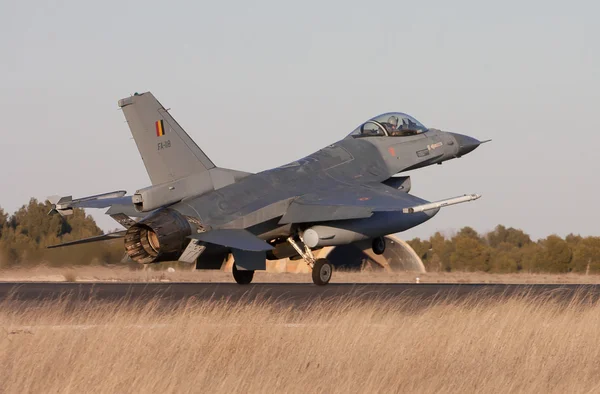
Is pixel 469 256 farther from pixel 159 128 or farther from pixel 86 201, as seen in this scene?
pixel 159 128

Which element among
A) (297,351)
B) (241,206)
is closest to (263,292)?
(241,206)

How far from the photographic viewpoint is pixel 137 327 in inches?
480

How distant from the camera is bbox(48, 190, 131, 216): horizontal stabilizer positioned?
70.6 feet

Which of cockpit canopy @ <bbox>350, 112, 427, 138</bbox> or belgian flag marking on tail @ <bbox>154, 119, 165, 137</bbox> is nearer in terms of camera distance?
belgian flag marking on tail @ <bbox>154, 119, 165, 137</bbox>

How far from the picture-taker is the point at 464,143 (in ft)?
88.5

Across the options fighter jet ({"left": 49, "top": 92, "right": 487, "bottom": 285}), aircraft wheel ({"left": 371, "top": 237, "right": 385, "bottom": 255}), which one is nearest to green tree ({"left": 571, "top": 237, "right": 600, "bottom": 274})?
fighter jet ({"left": 49, "top": 92, "right": 487, "bottom": 285})

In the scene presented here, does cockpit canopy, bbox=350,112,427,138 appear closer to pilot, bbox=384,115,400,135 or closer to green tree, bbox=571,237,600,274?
pilot, bbox=384,115,400,135

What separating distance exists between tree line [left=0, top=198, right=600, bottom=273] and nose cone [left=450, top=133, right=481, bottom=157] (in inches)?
392

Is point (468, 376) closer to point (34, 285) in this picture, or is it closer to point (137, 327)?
point (137, 327)

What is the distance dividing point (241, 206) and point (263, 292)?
2168 mm

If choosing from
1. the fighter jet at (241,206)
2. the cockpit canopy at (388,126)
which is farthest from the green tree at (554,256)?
the fighter jet at (241,206)

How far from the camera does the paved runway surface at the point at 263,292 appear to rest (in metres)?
18.3

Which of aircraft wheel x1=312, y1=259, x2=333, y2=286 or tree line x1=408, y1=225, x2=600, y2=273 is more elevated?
aircraft wheel x1=312, y1=259, x2=333, y2=286

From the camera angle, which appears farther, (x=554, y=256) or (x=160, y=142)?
(x=554, y=256)
